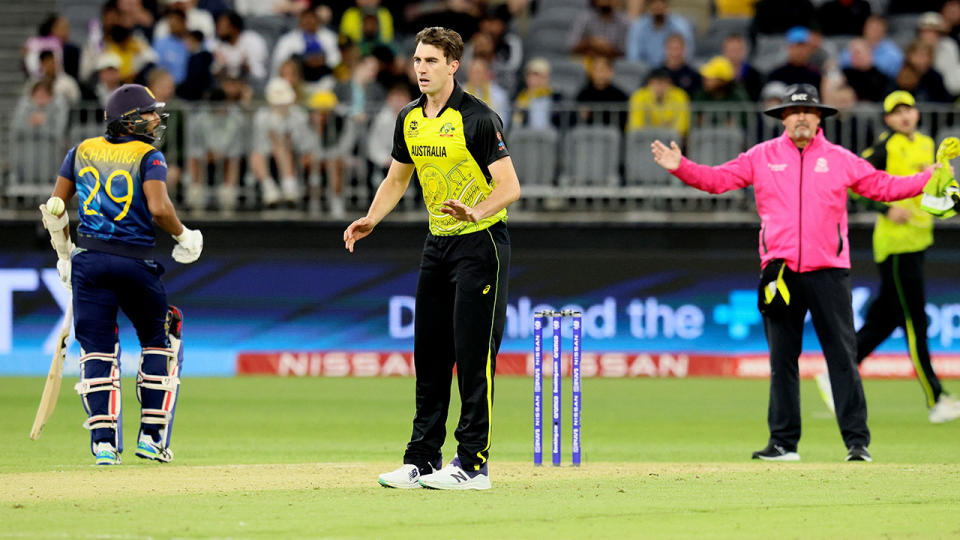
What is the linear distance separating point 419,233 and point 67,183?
9071 millimetres

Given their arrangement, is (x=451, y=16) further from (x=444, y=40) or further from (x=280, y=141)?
(x=444, y=40)

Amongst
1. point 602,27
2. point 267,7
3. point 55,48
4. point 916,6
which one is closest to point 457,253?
point 602,27

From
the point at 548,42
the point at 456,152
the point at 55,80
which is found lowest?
the point at 456,152

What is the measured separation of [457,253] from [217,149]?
35.8 feet

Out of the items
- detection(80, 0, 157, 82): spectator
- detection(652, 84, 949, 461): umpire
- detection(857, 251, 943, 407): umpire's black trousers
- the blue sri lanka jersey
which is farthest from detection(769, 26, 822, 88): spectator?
the blue sri lanka jersey

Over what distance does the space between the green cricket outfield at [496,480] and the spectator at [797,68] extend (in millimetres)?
5358

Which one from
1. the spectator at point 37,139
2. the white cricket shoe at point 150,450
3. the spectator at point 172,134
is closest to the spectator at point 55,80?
the spectator at point 37,139

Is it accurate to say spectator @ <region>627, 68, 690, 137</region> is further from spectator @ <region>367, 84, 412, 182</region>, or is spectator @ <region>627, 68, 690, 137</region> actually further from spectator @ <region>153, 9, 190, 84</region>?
spectator @ <region>153, 9, 190, 84</region>

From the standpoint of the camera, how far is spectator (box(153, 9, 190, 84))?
20797mm

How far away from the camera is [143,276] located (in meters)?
10.2

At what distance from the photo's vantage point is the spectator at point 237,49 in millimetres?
20688

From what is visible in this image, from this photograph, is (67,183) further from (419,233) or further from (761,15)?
(761,15)

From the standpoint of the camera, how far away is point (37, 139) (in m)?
19.0

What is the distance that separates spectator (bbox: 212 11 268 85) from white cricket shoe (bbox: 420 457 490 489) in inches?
491
